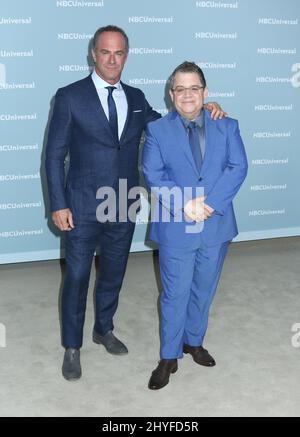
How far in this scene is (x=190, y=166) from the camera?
251cm

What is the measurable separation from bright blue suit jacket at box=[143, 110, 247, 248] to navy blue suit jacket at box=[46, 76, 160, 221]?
18 cm

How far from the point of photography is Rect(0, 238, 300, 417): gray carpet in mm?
2561

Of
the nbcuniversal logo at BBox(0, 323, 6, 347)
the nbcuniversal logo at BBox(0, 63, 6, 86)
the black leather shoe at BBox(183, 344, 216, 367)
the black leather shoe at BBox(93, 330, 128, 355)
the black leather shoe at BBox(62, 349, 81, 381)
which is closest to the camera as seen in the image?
the black leather shoe at BBox(62, 349, 81, 381)

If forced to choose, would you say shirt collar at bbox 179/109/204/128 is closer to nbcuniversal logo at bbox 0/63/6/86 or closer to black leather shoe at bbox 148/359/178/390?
black leather shoe at bbox 148/359/178/390

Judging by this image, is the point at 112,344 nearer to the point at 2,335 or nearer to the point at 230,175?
the point at 2,335

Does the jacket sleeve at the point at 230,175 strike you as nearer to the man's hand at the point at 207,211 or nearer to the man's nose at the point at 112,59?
the man's hand at the point at 207,211

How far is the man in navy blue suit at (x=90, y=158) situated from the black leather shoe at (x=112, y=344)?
0.79 feet

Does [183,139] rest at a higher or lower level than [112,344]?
higher

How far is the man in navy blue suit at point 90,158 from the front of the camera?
2562mm

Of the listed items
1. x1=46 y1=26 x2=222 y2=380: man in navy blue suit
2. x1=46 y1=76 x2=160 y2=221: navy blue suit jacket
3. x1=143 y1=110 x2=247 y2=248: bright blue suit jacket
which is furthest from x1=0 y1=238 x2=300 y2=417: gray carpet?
x1=46 y1=76 x2=160 y2=221: navy blue suit jacket

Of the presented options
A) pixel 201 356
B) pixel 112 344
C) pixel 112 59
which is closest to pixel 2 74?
pixel 112 59

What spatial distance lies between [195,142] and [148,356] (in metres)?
1.24

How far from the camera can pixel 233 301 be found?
3.75 m

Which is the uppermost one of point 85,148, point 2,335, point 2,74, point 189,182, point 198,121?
point 2,74
